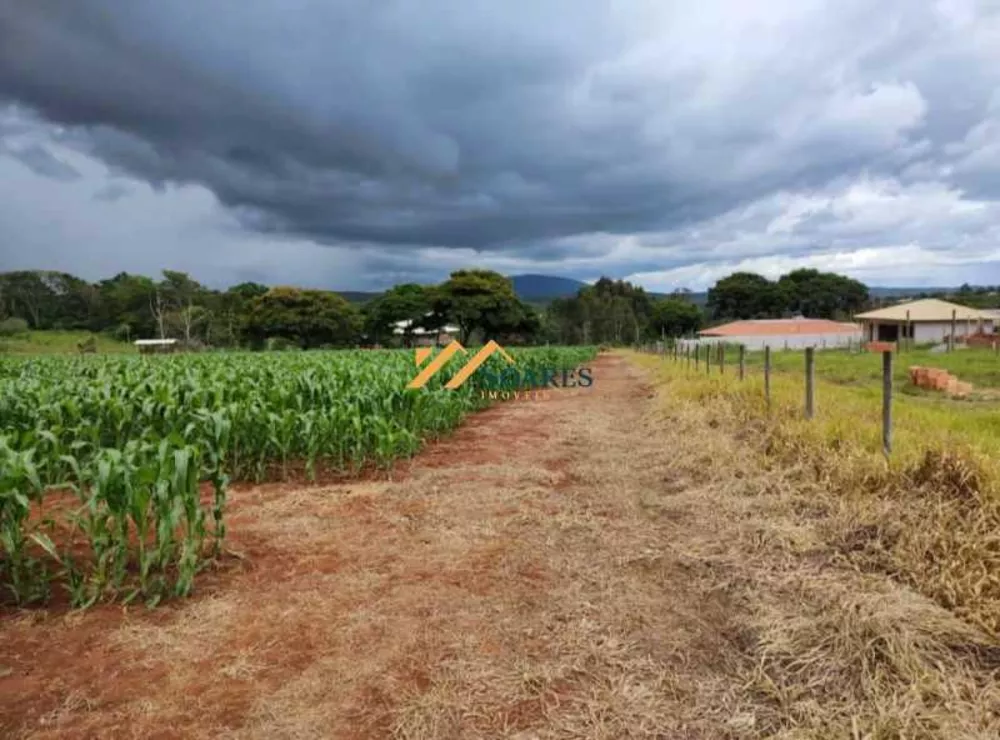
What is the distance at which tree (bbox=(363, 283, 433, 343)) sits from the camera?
5806cm

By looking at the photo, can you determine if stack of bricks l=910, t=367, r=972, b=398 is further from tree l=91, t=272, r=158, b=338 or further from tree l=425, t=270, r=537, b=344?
tree l=91, t=272, r=158, b=338

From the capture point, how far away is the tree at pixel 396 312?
5806 cm

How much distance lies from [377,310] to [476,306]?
37.9 ft

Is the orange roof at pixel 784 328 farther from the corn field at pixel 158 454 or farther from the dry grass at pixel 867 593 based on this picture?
the dry grass at pixel 867 593

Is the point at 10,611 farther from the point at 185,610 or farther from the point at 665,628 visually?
the point at 665,628

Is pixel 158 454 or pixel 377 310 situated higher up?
pixel 377 310

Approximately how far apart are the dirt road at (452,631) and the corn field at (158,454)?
1.36ft

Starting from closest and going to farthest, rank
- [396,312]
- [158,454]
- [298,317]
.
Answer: [158,454] < [298,317] < [396,312]

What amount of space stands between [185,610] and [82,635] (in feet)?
1.73

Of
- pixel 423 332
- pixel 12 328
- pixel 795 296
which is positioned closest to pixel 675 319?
pixel 795 296

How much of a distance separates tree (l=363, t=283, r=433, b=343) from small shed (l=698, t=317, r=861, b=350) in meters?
26.6

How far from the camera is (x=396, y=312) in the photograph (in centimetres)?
5847

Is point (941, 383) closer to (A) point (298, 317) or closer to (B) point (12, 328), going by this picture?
(A) point (298, 317)

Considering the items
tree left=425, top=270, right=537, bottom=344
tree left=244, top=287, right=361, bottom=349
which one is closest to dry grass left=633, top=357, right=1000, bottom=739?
tree left=425, top=270, right=537, bottom=344
